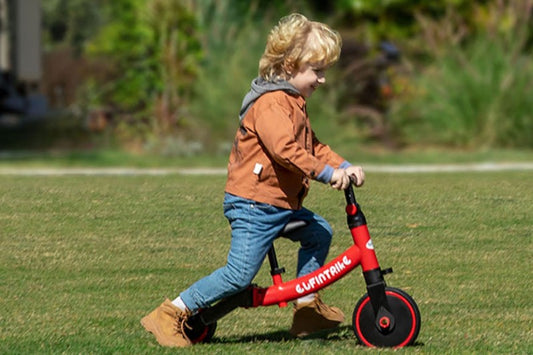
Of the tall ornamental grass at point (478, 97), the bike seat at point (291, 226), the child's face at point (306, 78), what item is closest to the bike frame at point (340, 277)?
the bike seat at point (291, 226)

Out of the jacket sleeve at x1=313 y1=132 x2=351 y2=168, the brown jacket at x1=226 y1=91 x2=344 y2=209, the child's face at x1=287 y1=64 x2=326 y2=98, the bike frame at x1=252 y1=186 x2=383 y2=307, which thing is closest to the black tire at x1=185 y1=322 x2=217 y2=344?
the bike frame at x1=252 y1=186 x2=383 y2=307

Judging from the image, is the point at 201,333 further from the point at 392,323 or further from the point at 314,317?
the point at 392,323

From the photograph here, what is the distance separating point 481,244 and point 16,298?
2.74 meters

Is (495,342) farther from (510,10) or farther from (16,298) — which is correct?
(510,10)

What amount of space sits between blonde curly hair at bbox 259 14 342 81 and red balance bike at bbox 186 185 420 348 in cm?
55

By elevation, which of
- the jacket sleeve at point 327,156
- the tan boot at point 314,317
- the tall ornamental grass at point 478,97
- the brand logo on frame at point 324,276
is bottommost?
the tall ornamental grass at point 478,97

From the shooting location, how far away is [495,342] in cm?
477

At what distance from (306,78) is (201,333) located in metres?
1.19

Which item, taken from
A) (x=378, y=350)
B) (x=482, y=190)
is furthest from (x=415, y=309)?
(x=482, y=190)

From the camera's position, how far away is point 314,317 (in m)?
4.88

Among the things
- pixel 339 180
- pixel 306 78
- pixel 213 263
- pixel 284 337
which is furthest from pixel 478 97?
pixel 339 180

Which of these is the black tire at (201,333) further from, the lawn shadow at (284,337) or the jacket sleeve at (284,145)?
the jacket sleeve at (284,145)

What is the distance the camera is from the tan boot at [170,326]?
4.70 m

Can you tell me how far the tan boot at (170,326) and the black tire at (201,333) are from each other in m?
0.06
